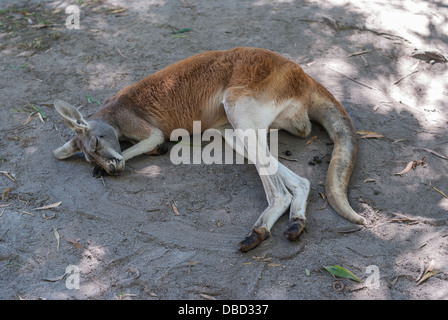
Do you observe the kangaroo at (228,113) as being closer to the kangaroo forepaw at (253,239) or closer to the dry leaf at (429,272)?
the kangaroo forepaw at (253,239)

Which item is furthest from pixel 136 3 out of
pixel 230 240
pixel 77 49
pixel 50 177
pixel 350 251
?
pixel 350 251

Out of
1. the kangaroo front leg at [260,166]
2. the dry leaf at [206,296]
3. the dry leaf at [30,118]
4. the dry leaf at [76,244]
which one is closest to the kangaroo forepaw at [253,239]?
the kangaroo front leg at [260,166]

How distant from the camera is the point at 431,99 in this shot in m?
5.43

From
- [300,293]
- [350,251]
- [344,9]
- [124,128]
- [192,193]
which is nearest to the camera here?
[300,293]

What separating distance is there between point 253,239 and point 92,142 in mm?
1852

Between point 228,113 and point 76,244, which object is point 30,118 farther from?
point 228,113

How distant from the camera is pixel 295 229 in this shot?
3639 mm

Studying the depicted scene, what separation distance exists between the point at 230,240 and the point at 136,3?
5.26 meters

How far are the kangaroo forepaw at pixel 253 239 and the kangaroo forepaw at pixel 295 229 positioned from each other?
0.17m

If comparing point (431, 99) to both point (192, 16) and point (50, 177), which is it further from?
point (50, 177)

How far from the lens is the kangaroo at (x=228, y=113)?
4.16 m
